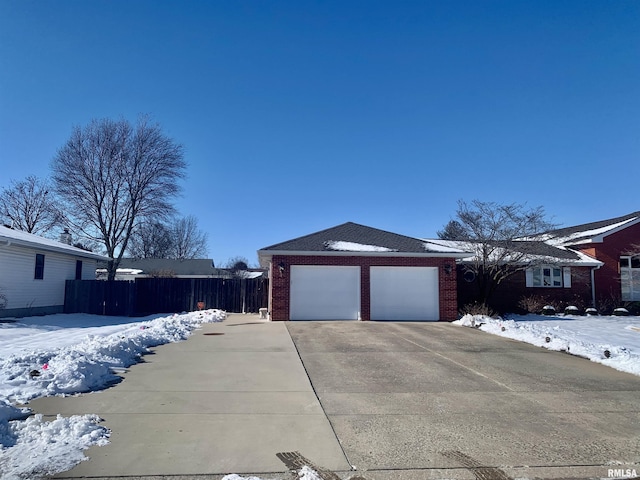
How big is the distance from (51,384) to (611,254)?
84.7ft

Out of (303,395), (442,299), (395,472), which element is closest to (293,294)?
(442,299)

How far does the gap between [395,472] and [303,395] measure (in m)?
2.76

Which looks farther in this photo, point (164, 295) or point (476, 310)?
point (164, 295)

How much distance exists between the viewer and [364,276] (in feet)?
58.1

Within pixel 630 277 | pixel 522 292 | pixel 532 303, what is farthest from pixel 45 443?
pixel 630 277

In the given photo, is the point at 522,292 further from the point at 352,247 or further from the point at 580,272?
the point at 352,247

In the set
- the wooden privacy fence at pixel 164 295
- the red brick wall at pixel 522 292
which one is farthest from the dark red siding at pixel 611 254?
the wooden privacy fence at pixel 164 295

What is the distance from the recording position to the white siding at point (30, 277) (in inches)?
668

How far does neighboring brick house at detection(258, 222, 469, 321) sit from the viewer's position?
17547 mm

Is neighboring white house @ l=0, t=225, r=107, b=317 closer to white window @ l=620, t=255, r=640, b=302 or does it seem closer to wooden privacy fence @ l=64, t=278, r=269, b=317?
wooden privacy fence @ l=64, t=278, r=269, b=317

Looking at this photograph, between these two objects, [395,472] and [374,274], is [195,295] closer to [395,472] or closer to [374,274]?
[374,274]

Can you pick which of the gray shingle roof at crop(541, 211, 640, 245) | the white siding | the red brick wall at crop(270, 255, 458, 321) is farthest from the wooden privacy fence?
the gray shingle roof at crop(541, 211, 640, 245)

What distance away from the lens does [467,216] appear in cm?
2014

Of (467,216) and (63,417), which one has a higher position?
(467,216)
